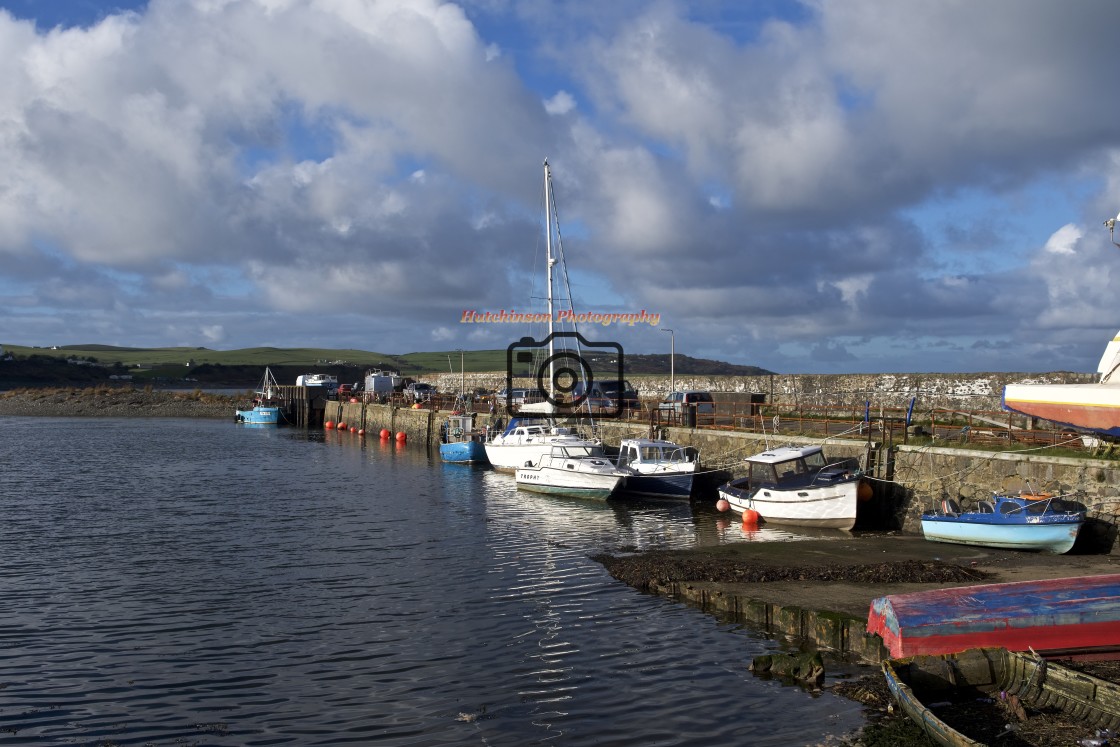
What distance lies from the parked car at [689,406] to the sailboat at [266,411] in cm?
5874

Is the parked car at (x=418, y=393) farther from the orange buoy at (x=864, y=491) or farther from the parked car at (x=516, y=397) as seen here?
the orange buoy at (x=864, y=491)

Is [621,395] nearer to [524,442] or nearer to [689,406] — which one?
[524,442]

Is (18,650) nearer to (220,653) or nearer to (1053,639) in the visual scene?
(220,653)

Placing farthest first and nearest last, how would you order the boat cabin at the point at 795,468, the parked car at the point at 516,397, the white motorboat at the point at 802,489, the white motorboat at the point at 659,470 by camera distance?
the parked car at the point at 516,397 < the white motorboat at the point at 659,470 < the boat cabin at the point at 795,468 < the white motorboat at the point at 802,489

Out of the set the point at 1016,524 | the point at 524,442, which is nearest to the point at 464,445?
the point at 524,442

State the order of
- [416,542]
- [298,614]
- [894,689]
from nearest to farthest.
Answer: [894,689] → [298,614] → [416,542]

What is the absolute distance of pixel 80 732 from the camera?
1300cm

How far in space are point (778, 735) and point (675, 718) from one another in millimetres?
1521

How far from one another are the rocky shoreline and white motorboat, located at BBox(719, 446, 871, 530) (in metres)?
91.4

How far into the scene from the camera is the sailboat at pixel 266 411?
315ft

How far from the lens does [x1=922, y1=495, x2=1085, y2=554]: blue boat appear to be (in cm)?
2283

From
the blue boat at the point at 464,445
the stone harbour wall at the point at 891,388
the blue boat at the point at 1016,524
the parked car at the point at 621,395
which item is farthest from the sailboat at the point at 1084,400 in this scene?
the blue boat at the point at 464,445

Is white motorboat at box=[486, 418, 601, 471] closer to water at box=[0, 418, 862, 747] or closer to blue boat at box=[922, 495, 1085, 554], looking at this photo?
water at box=[0, 418, 862, 747]

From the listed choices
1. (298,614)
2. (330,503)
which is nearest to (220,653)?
(298,614)
